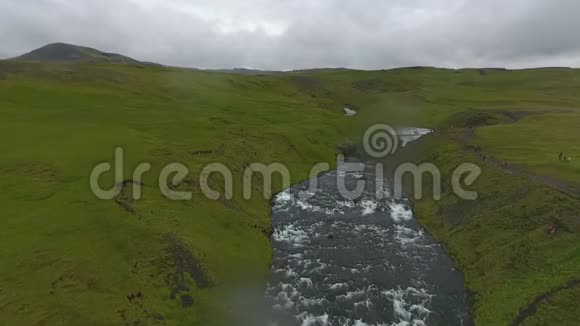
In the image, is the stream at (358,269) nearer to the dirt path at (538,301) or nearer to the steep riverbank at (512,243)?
the steep riverbank at (512,243)

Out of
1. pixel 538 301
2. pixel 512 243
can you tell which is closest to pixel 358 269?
pixel 512 243

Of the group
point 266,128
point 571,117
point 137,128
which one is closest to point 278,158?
point 266,128

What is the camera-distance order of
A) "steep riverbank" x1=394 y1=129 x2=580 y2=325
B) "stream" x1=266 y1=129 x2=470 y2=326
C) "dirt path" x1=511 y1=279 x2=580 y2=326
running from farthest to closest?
"stream" x1=266 y1=129 x2=470 y2=326, "steep riverbank" x1=394 y1=129 x2=580 y2=325, "dirt path" x1=511 y1=279 x2=580 y2=326

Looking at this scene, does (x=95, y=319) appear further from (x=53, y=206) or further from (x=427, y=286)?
(x=427, y=286)

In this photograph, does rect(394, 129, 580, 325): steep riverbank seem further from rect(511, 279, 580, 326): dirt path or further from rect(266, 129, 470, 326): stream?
rect(266, 129, 470, 326): stream

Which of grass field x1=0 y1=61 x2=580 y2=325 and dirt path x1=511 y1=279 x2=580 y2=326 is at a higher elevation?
grass field x1=0 y1=61 x2=580 y2=325

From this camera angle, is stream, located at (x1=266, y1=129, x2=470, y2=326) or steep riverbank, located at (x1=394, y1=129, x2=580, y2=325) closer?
steep riverbank, located at (x1=394, y1=129, x2=580, y2=325)

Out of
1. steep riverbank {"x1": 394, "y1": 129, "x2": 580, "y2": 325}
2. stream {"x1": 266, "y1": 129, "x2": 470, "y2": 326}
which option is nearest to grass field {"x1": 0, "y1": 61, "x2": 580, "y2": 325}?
steep riverbank {"x1": 394, "y1": 129, "x2": 580, "y2": 325}
